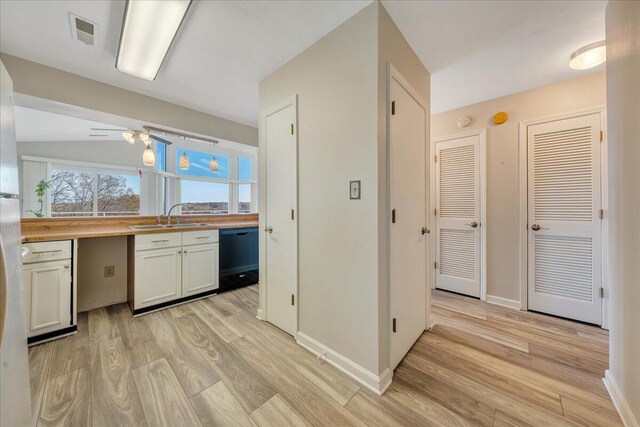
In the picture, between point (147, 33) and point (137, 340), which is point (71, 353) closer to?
point (137, 340)

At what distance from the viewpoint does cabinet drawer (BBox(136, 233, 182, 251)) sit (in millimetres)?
2348

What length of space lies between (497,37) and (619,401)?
95.8 inches

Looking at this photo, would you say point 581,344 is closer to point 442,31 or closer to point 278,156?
point 442,31

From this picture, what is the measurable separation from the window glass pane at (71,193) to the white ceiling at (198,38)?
3.93m

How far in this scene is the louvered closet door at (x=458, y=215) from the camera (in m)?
2.75

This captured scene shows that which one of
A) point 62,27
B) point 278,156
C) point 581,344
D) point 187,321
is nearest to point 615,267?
point 581,344

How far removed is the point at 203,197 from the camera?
4746 millimetres

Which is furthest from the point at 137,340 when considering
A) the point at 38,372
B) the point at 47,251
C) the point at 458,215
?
the point at 458,215

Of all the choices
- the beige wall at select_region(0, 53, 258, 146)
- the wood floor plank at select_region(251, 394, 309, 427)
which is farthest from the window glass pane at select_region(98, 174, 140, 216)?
the wood floor plank at select_region(251, 394, 309, 427)

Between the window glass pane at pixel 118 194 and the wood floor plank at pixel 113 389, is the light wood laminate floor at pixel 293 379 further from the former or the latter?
the window glass pane at pixel 118 194

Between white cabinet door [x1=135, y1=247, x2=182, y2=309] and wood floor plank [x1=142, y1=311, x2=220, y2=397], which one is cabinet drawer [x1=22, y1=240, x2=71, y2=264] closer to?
white cabinet door [x1=135, y1=247, x2=182, y2=309]

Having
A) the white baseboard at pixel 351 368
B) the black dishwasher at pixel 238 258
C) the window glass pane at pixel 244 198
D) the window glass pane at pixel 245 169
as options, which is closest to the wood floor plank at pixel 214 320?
the black dishwasher at pixel 238 258

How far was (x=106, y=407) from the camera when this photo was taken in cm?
128

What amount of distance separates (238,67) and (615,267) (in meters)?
3.06
